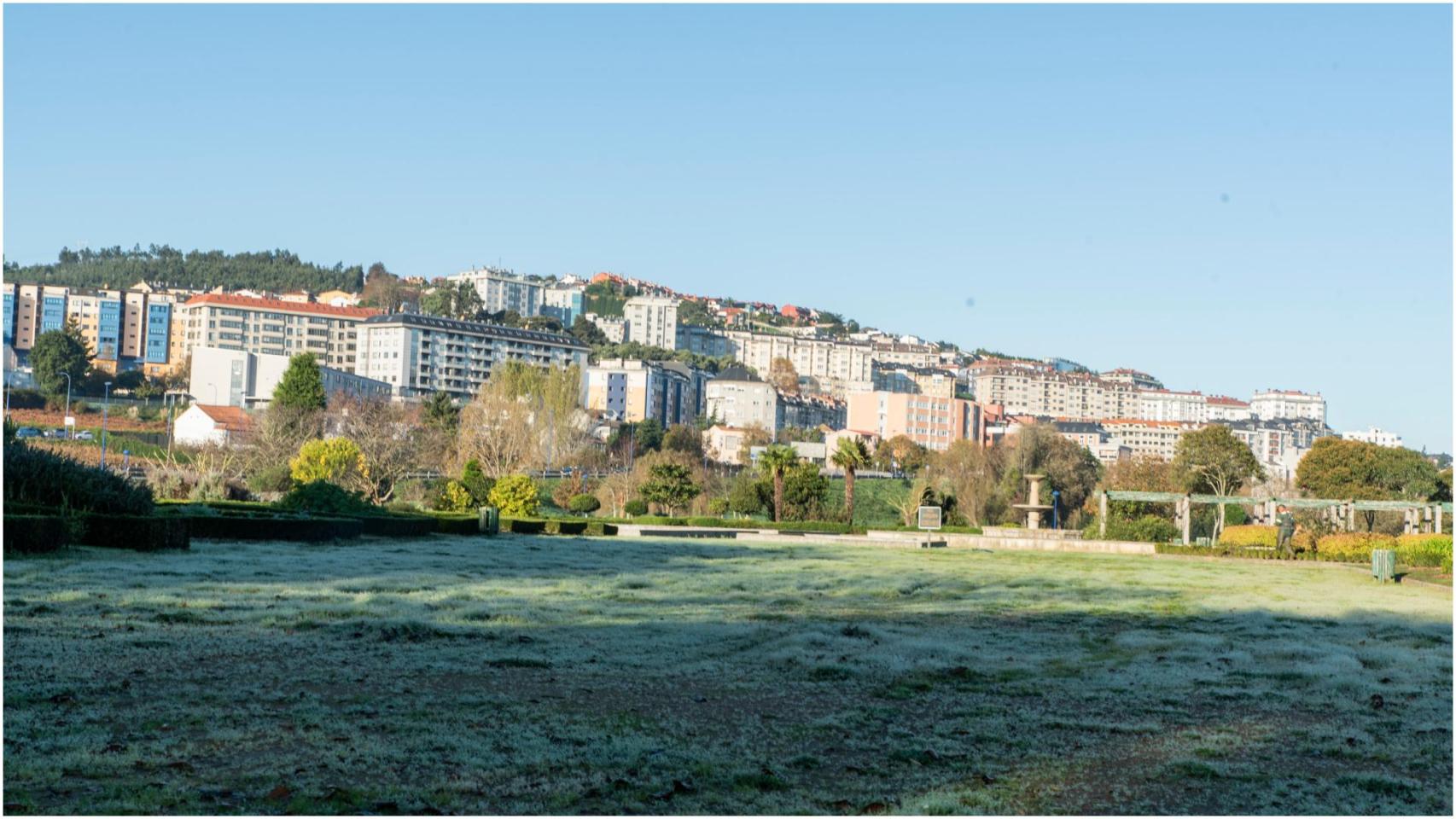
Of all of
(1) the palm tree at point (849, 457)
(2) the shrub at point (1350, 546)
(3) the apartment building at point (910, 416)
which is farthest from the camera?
(3) the apartment building at point (910, 416)

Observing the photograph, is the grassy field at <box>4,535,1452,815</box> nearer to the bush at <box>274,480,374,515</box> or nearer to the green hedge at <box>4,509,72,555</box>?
the green hedge at <box>4,509,72,555</box>

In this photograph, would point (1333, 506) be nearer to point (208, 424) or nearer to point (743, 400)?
point (208, 424)

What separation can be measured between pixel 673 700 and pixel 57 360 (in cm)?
11895

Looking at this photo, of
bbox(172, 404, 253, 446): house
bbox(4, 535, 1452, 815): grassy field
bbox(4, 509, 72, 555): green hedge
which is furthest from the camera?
bbox(172, 404, 253, 446): house

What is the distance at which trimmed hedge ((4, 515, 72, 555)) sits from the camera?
17.4m

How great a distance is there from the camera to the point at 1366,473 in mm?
73250

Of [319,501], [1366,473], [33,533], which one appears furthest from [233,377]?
[33,533]


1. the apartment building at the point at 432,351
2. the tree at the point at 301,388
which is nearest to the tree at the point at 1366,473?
the tree at the point at 301,388

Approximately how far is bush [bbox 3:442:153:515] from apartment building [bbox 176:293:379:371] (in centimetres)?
14676

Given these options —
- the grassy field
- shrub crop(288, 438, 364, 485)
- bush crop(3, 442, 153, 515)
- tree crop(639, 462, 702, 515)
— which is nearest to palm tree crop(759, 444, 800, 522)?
tree crop(639, 462, 702, 515)

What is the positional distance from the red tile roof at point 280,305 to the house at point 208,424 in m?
71.6

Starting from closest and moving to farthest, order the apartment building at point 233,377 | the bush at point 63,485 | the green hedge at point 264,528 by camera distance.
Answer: the bush at point 63,485 → the green hedge at point 264,528 → the apartment building at point 233,377

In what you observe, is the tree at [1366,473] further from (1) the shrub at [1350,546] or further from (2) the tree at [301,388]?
(2) the tree at [301,388]

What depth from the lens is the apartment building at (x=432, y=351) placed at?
158 meters
